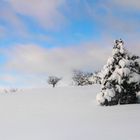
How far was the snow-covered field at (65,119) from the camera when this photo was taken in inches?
710

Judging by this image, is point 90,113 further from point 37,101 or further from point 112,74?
point 37,101

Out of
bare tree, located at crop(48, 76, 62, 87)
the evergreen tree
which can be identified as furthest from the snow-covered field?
bare tree, located at crop(48, 76, 62, 87)

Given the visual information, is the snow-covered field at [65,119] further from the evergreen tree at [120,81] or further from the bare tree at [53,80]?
the bare tree at [53,80]

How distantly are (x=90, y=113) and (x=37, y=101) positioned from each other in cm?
712

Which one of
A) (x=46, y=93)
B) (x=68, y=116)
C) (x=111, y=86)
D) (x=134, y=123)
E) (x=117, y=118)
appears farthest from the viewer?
(x=46, y=93)

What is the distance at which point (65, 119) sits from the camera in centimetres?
2208

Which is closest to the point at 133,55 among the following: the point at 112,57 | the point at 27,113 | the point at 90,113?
the point at 112,57

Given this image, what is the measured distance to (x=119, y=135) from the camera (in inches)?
671

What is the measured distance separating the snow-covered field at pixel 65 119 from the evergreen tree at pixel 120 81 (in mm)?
1014

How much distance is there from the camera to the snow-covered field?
18031 mm

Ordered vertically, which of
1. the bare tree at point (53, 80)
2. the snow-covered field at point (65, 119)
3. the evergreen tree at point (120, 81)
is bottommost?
the snow-covered field at point (65, 119)

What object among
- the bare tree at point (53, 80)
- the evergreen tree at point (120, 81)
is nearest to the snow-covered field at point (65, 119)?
the evergreen tree at point (120, 81)

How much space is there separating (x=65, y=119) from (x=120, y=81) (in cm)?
561

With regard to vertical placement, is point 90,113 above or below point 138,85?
below
